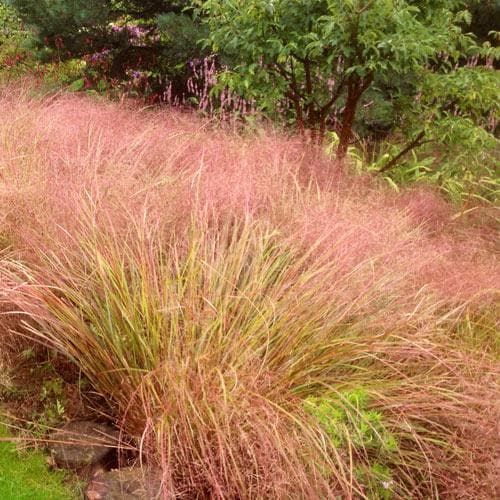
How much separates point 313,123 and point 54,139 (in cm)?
230

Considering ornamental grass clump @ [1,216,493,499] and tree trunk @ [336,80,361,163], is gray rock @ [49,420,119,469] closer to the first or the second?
ornamental grass clump @ [1,216,493,499]

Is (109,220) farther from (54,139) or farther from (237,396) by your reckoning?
(54,139)

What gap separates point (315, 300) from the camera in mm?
3012

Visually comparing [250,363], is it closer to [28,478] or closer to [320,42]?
[28,478]

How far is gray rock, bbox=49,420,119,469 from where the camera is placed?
2.66 m

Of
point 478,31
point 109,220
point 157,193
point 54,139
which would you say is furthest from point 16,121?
point 478,31

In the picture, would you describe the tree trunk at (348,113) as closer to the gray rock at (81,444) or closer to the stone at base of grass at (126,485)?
the gray rock at (81,444)

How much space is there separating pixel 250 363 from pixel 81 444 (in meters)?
0.75

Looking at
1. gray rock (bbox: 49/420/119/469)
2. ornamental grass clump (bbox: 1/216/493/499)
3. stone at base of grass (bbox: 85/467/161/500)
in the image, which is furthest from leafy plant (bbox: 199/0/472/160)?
stone at base of grass (bbox: 85/467/161/500)

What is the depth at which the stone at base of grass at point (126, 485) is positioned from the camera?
8.01 ft

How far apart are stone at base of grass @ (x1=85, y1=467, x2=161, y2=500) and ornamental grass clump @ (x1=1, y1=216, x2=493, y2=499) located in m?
0.07

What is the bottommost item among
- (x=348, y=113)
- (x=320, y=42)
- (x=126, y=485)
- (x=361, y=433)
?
(x=348, y=113)

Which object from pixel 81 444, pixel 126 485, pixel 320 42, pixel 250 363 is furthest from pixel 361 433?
pixel 320 42

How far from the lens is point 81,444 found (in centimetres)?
270
